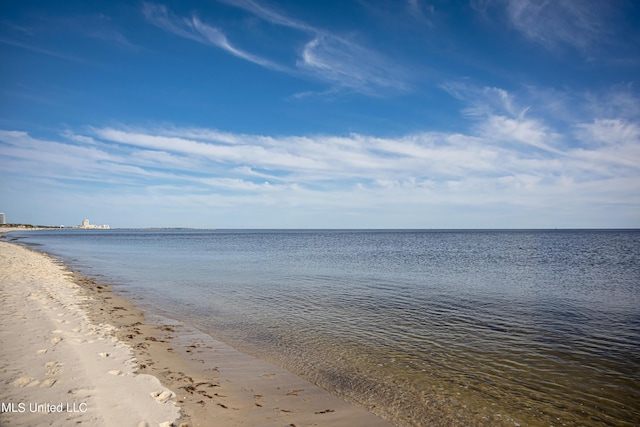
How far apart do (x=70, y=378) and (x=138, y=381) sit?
49.8 inches

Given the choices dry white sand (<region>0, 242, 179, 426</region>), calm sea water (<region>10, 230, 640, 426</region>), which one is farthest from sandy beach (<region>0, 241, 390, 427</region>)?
calm sea water (<region>10, 230, 640, 426</region>)

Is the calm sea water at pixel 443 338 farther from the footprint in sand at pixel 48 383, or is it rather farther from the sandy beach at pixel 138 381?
the footprint in sand at pixel 48 383

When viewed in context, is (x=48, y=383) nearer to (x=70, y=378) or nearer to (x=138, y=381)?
(x=70, y=378)

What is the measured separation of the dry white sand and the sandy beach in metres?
0.02

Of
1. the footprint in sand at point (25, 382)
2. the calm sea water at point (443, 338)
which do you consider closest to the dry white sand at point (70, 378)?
the footprint in sand at point (25, 382)

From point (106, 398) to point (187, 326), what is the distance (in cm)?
693

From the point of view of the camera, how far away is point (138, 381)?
24.2ft

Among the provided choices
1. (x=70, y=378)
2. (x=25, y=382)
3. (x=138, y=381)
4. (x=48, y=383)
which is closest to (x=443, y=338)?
(x=138, y=381)

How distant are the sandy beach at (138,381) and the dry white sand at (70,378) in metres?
0.02

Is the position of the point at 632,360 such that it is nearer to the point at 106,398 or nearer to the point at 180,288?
the point at 106,398

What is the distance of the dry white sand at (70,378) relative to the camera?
579cm

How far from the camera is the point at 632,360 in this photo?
33.3 feet

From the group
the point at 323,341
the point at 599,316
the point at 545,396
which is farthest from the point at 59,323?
the point at 599,316

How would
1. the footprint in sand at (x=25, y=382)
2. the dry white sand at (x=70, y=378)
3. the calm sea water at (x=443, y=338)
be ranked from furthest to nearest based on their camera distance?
the calm sea water at (x=443, y=338), the footprint in sand at (x=25, y=382), the dry white sand at (x=70, y=378)
